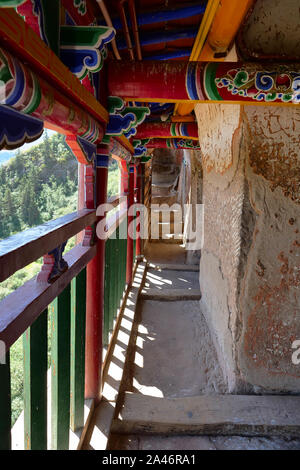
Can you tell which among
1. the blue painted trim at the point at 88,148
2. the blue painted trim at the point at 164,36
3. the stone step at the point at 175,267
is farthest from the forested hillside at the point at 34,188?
the stone step at the point at 175,267

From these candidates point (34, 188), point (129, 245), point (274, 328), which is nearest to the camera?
point (274, 328)

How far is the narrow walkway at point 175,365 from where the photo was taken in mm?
2033

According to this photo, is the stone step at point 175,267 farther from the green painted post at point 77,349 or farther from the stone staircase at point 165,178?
the stone staircase at point 165,178

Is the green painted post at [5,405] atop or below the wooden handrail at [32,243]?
below

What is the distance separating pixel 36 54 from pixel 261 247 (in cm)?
174

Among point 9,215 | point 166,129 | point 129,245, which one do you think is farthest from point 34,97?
point 129,245

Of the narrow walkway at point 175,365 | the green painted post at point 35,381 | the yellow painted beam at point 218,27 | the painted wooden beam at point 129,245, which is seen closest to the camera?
the green painted post at point 35,381

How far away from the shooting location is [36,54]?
2.92 feet

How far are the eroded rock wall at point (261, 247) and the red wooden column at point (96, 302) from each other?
89cm

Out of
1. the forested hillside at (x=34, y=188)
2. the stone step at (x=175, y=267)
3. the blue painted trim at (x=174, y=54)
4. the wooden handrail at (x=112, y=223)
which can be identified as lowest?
the stone step at (x=175, y=267)

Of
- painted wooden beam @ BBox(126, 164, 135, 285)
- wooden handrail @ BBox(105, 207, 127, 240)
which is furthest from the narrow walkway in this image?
wooden handrail @ BBox(105, 207, 127, 240)

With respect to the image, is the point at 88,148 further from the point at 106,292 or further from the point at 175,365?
the point at 175,365

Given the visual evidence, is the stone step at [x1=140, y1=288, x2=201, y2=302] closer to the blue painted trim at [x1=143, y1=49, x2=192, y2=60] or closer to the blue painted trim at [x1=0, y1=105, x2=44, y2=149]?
the blue painted trim at [x1=143, y1=49, x2=192, y2=60]

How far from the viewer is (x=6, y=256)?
85 cm
